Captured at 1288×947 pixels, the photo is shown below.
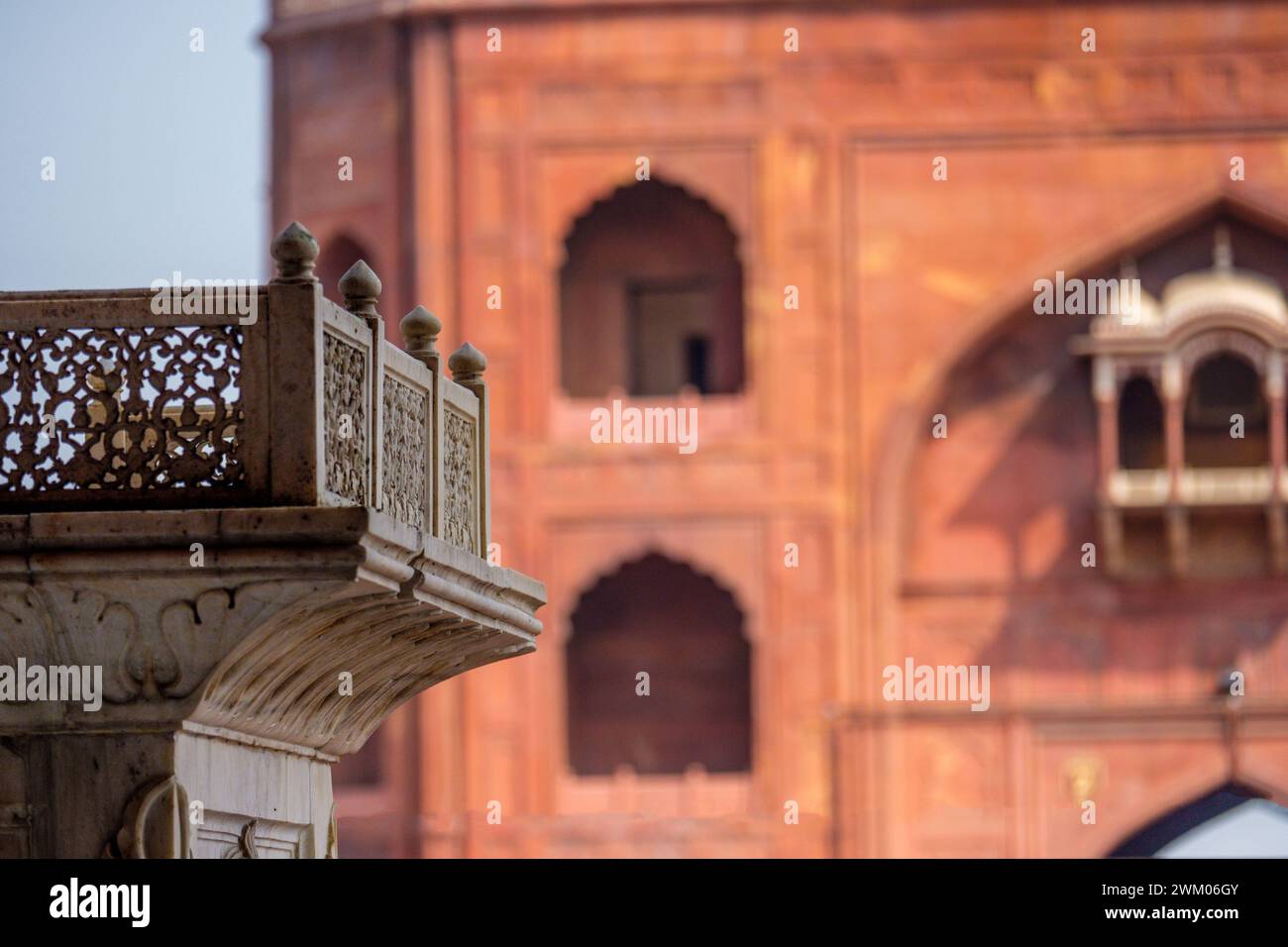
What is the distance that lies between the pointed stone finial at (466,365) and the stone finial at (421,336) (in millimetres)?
408

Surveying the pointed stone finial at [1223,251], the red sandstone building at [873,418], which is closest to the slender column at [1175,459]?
the red sandstone building at [873,418]

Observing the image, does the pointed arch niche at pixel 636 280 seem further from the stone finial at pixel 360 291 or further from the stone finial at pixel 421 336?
the stone finial at pixel 360 291

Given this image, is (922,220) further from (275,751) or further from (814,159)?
(275,751)

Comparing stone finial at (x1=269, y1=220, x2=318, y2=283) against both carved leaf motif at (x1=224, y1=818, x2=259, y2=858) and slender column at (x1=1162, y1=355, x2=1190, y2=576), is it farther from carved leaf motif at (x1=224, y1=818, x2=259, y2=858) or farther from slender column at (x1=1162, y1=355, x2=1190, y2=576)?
slender column at (x1=1162, y1=355, x2=1190, y2=576)

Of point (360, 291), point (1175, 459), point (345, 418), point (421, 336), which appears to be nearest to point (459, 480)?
point (421, 336)

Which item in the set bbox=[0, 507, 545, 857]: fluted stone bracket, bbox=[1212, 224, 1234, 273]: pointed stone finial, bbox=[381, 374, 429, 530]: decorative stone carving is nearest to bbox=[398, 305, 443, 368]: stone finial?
bbox=[381, 374, 429, 530]: decorative stone carving

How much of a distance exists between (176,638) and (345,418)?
517 millimetres

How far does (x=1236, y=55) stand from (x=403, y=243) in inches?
178

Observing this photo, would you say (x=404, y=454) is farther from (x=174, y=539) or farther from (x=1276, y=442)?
(x=1276, y=442)

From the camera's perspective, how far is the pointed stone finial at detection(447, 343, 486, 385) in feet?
22.9

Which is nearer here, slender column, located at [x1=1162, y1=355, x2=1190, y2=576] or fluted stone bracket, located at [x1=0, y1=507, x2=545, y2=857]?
fluted stone bracket, located at [x1=0, y1=507, x2=545, y2=857]

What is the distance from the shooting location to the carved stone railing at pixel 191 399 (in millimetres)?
5605
